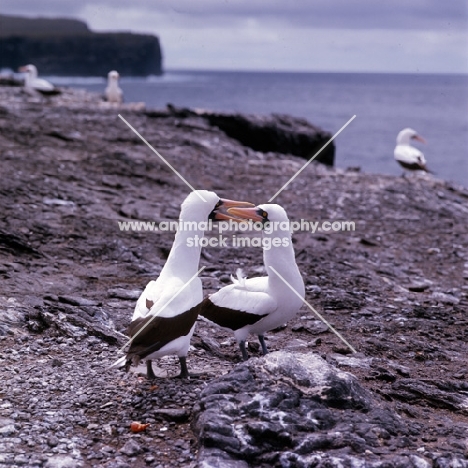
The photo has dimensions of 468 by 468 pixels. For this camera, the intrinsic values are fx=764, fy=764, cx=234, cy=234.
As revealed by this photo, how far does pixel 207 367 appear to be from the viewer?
6301mm

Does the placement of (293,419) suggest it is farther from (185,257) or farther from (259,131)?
(259,131)

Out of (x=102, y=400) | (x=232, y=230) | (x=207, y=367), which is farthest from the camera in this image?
(x=232, y=230)

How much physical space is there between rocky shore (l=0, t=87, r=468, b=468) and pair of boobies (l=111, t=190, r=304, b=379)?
0.37m

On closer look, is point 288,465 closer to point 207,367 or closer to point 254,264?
point 207,367

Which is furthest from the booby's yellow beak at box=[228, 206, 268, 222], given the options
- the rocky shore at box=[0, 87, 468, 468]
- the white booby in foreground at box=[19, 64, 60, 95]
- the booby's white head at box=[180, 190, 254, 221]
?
the white booby in foreground at box=[19, 64, 60, 95]

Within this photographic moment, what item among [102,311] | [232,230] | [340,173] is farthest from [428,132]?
[102,311]

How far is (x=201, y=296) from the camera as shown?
5875 mm

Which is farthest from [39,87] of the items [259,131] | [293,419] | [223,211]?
[293,419]

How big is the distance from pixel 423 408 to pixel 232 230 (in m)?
6.02

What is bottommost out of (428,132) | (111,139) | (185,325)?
(428,132)

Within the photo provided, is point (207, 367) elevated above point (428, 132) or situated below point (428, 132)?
above

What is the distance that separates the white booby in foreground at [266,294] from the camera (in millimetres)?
6242

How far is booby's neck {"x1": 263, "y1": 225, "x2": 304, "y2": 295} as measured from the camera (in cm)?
629

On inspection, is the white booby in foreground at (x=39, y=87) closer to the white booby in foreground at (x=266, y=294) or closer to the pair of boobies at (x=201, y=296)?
the pair of boobies at (x=201, y=296)
